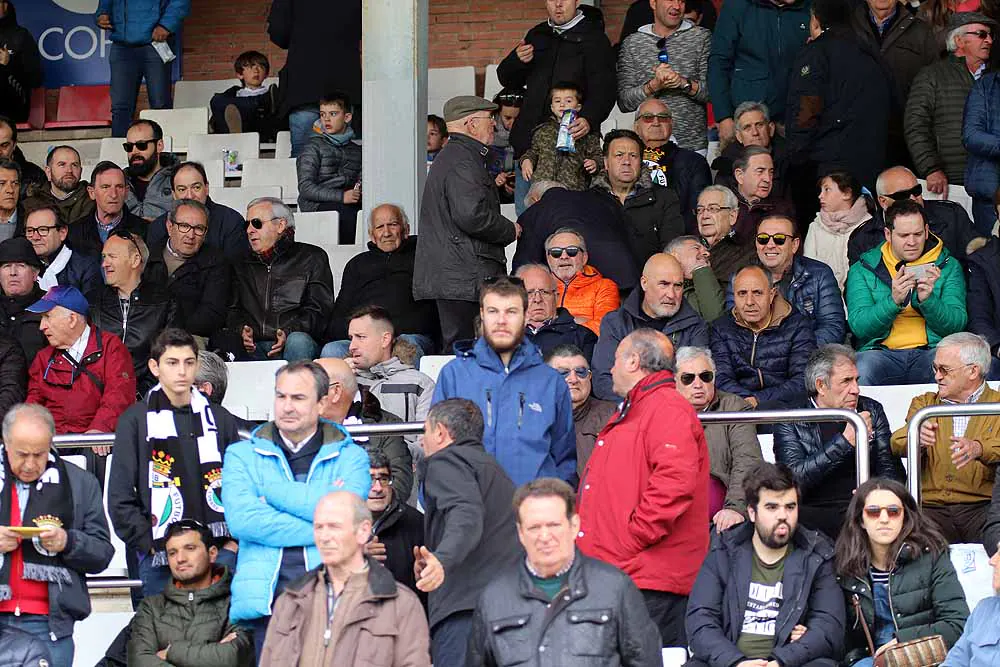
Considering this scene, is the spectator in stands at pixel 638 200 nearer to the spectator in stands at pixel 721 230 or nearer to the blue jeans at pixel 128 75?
the spectator in stands at pixel 721 230

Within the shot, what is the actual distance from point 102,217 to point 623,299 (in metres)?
3.36

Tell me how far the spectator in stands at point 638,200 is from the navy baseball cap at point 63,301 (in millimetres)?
3115

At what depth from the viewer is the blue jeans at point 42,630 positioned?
7418mm

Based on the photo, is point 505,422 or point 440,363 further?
point 440,363

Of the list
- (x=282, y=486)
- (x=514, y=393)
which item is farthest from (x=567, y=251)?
(x=282, y=486)

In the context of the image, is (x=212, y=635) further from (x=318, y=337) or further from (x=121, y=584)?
(x=318, y=337)

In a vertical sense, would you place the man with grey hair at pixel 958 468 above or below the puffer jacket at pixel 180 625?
above

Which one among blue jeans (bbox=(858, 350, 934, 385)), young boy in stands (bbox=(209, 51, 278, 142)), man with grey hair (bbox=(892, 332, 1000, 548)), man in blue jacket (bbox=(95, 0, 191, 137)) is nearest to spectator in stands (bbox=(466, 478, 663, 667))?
man with grey hair (bbox=(892, 332, 1000, 548))

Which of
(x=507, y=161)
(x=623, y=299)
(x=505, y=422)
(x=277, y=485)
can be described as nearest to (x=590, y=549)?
(x=505, y=422)

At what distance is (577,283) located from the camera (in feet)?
33.6

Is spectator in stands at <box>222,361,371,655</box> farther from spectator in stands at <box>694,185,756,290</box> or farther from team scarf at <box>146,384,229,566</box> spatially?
spectator in stands at <box>694,185,756,290</box>

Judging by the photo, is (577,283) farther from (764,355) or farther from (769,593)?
(769,593)

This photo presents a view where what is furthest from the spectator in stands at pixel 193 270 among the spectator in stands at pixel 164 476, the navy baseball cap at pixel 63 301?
the spectator in stands at pixel 164 476

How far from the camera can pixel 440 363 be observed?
9914 mm
